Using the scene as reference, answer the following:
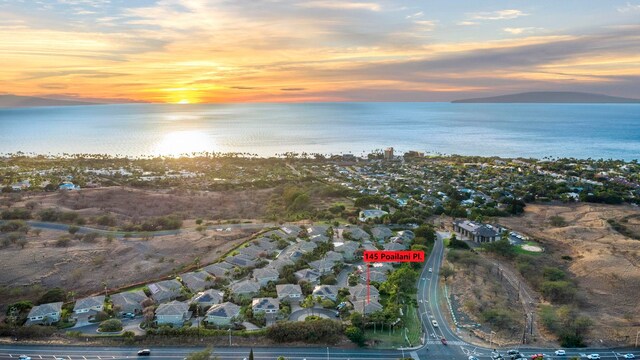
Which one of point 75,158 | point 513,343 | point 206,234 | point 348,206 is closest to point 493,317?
point 513,343

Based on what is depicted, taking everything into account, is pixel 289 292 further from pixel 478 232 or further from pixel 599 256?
pixel 599 256

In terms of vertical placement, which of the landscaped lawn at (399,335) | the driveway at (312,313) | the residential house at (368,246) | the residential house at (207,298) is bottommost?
the landscaped lawn at (399,335)

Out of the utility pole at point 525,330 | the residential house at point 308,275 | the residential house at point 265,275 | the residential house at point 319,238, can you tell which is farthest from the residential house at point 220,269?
the utility pole at point 525,330

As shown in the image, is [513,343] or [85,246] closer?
[513,343]

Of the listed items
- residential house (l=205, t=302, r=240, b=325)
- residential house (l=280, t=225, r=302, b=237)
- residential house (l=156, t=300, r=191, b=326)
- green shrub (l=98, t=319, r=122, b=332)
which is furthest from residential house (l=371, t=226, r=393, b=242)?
green shrub (l=98, t=319, r=122, b=332)

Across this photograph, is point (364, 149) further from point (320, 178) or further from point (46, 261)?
point (46, 261)

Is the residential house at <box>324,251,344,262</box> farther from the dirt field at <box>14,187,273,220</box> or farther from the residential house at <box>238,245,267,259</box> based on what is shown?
the dirt field at <box>14,187,273,220</box>

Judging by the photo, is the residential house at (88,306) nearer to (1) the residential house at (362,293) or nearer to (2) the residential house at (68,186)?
(1) the residential house at (362,293)
